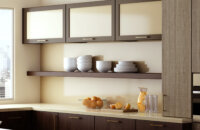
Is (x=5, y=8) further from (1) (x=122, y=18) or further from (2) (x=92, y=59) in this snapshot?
(1) (x=122, y=18)

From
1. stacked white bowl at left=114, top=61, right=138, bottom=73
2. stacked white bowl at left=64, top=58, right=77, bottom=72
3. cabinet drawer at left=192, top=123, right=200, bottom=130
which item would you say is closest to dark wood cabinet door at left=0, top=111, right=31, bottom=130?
stacked white bowl at left=64, top=58, right=77, bottom=72

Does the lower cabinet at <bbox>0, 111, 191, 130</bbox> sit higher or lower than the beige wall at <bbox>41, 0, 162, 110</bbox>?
lower

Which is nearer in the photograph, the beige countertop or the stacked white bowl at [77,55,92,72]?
the beige countertop

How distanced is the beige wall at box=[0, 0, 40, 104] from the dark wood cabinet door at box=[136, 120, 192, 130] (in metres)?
2.03

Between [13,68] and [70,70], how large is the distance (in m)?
0.86

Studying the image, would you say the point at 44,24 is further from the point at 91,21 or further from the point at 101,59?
the point at 101,59

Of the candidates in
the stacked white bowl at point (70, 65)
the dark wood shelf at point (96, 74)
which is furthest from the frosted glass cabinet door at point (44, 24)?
the dark wood shelf at point (96, 74)

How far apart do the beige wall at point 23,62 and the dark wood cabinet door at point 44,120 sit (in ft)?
1.99

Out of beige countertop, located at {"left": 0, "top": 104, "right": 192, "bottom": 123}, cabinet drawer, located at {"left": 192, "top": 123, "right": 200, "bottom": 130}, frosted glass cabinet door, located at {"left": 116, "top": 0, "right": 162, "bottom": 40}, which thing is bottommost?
cabinet drawer, located at {"left": 192, "top": 123, "right": 200, "bottom": 130}

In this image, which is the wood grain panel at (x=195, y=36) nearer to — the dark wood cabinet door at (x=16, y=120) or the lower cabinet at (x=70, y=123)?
the lower cabinet at (x=70, y=123)

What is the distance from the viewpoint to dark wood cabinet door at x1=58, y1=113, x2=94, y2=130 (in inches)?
193

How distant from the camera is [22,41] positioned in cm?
585

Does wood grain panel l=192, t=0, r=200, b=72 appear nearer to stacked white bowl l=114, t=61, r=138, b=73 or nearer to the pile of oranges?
stacked white bowl l=114, t=61, r=138, b=73

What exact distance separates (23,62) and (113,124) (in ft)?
6.07
